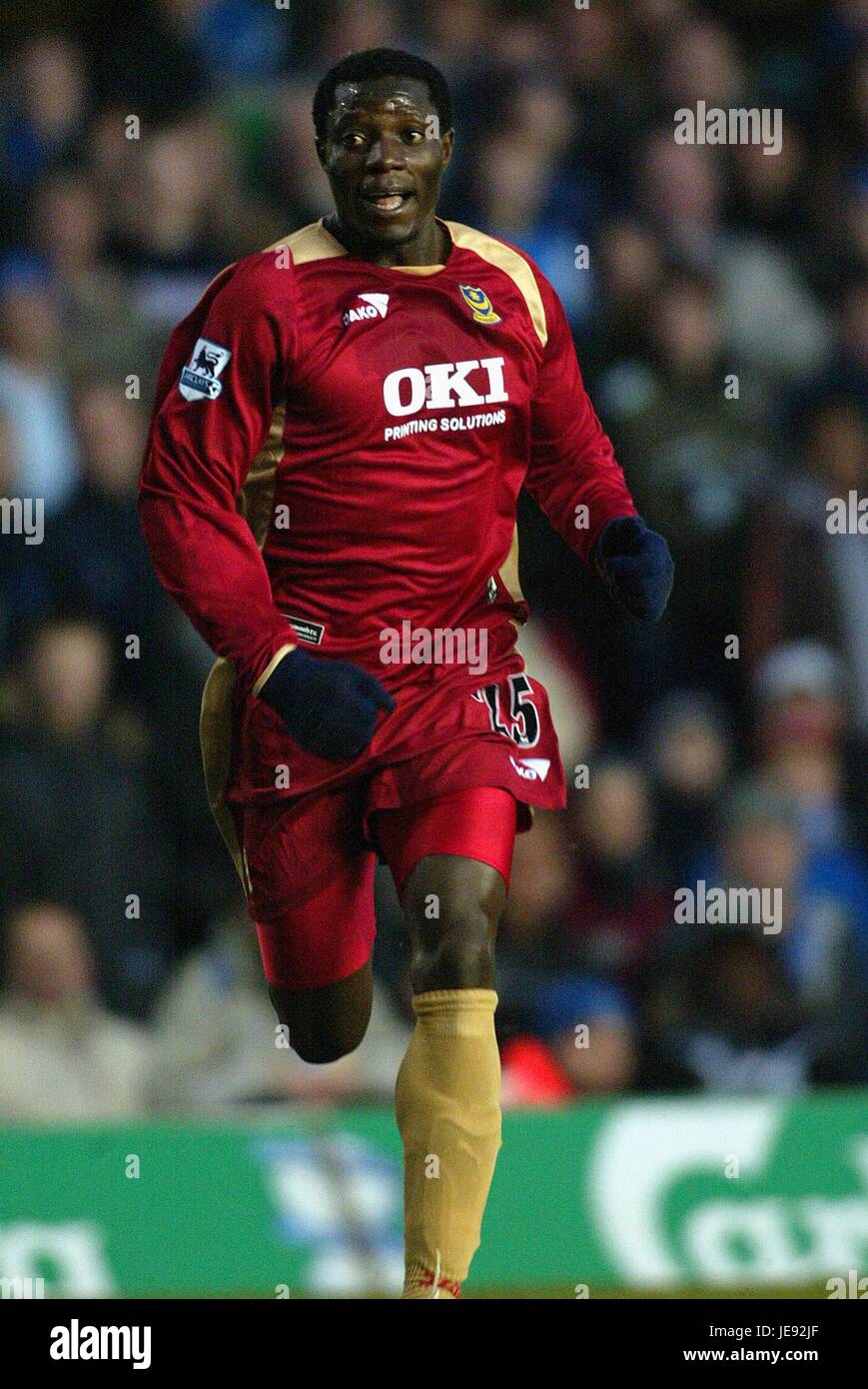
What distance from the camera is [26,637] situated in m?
5.45

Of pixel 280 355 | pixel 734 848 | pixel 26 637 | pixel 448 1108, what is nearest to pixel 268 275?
pixel 280 355

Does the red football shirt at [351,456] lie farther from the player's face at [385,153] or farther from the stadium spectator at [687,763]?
the stadium spectator at [687,763]

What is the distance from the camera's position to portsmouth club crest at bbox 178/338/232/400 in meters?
3.70

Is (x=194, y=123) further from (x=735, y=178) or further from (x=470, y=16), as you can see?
(x=735, y=178)

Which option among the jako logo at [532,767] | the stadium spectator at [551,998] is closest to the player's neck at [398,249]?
the jako logo at [532,767]

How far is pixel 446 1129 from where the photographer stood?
351 centimetres

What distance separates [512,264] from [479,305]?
175 millimetres

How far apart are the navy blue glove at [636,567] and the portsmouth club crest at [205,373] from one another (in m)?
0.71

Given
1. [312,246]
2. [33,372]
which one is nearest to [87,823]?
[33,372]

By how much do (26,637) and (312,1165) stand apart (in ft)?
4.62

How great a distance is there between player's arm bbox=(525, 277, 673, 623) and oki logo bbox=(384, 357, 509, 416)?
204 millimetres

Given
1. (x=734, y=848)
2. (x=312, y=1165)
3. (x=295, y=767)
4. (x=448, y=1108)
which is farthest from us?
(x=734, y=848)

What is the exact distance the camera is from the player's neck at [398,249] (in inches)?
151
